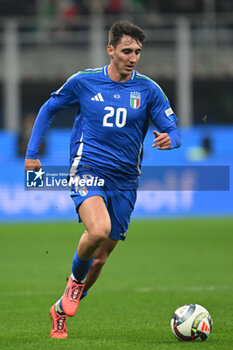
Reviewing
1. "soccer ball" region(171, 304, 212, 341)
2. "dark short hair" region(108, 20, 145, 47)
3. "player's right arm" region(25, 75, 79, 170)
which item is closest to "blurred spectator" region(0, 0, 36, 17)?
"player's right arm" region(25, 75, 79, 170)

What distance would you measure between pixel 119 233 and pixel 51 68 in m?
14.3

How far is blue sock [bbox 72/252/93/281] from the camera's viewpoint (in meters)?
6.00

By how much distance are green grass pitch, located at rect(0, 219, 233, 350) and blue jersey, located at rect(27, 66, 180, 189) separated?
4.22 feet

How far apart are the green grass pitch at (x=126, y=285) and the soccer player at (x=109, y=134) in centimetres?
50

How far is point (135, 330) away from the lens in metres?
6.47

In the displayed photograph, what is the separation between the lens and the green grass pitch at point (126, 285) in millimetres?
6098

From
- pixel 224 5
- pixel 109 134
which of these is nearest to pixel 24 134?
pixel 224 5

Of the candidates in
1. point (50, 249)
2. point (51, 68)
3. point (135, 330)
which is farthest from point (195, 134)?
point (135, 330)

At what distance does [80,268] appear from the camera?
6016mm

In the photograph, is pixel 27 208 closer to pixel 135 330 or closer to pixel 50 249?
pixel 50 249

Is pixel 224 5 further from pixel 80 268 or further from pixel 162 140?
pixel 80 268

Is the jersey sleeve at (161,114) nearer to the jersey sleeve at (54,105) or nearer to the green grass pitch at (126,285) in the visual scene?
the jersey sleeve at (54,105)

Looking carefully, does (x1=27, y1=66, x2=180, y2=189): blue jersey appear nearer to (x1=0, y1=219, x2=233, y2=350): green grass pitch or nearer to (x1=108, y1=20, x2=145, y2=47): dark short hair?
(x1=108, y1=20, x2=145, y2=47): dark short hair

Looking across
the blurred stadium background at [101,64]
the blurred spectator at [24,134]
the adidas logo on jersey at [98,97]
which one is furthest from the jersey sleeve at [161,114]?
the blurred spectator at [24,134]
